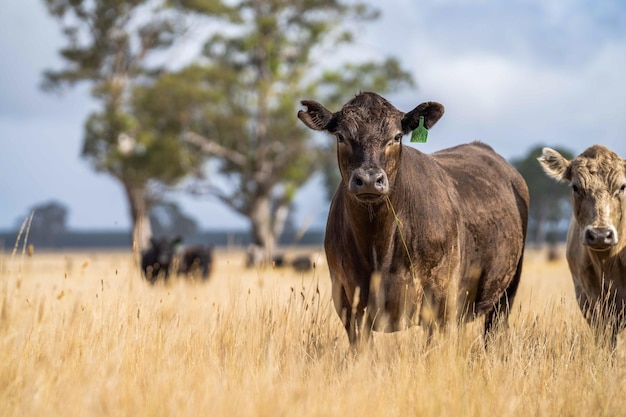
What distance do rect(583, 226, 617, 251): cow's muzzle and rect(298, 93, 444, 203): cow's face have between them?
1844 mm

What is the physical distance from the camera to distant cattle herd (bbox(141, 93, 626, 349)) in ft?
18.7

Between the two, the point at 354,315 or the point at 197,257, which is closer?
the point at 354,315

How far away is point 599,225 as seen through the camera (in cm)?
691

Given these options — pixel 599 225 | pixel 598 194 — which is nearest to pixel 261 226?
pixel 598 194

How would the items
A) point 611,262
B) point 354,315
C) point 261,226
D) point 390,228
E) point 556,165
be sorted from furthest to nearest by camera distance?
point 261,226 < point 556,165 < point 611,262 < point 390,228 < point 354,315

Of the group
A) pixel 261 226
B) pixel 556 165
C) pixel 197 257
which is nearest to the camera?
pixel 556 165

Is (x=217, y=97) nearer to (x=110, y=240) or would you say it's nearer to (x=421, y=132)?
(x=421, y=132)

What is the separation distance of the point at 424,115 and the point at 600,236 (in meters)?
1.99

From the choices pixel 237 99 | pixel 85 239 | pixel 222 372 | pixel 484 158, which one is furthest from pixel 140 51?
pixel 85 239

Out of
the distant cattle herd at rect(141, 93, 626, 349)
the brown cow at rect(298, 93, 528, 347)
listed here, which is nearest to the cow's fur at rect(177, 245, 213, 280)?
the distant cattle herd at rect(141, 93, 626, 349)

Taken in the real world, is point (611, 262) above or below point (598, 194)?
below

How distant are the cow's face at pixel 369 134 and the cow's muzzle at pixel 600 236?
184 centimetres

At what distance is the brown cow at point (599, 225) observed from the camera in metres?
6.96

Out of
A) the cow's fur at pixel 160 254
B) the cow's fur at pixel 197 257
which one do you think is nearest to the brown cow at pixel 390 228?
the cow's fur at pixel 160 254
